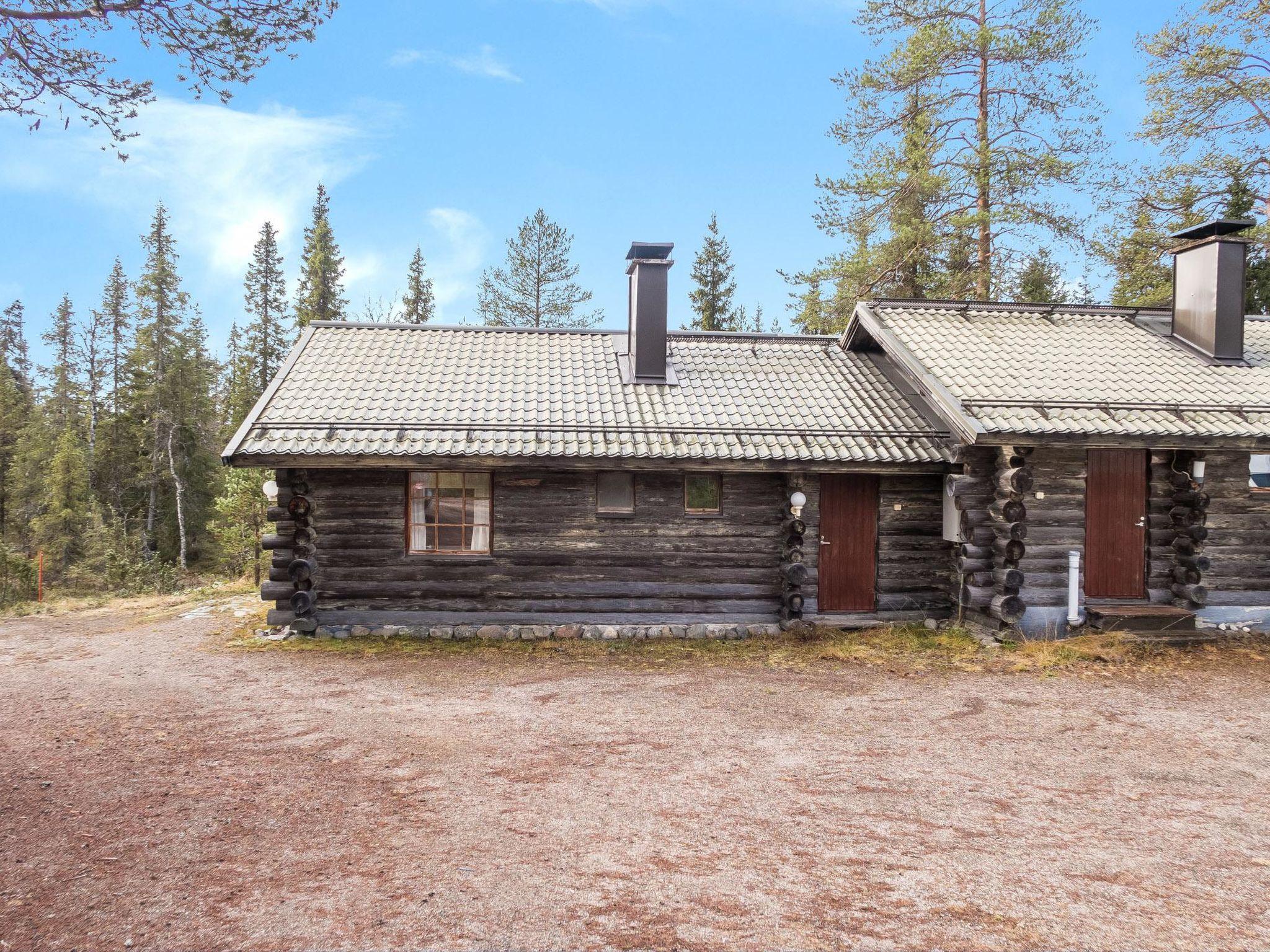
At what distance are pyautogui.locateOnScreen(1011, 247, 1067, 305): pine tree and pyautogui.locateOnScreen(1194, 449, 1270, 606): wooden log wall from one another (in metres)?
10.2

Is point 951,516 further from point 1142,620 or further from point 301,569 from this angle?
point 301,569

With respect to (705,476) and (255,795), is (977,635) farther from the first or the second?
(255,795)

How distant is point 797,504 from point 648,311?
165 inches

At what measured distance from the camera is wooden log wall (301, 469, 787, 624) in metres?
10.3

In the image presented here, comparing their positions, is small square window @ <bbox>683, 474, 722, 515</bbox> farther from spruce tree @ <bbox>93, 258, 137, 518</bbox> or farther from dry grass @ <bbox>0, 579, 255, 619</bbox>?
spruce tree @ <bbox>93, 258, 137, 518</bbox>

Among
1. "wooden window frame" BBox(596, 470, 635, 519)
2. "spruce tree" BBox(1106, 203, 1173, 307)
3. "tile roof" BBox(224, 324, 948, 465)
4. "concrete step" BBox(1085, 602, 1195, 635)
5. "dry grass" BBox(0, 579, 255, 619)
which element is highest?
"spruce tree" BBox(1106, 203, 1173, 307)

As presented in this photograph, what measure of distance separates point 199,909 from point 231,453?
6.72m

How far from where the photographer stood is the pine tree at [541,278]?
Answer: 32875mm

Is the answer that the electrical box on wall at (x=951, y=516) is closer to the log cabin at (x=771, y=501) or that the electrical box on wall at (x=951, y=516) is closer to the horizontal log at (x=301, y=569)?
the log cabin at (x=771, y=501)

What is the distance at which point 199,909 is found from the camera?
3717 millimetres

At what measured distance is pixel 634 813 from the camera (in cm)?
491

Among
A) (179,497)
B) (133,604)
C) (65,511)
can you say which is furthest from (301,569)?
(65,511)

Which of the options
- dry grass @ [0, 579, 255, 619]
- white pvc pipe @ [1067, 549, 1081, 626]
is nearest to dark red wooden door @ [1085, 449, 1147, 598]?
white pvc pipe @ [1067, 549, 1081, 626]

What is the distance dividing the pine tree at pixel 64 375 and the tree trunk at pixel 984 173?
37429 millimetres
